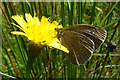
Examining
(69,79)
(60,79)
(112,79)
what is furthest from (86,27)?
(112,79)

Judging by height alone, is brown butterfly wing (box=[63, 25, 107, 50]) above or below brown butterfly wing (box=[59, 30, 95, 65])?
above

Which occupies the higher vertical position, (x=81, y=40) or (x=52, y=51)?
(x=81, y=40)

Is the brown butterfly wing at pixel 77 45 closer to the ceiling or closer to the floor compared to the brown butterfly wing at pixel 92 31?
closer to the floor

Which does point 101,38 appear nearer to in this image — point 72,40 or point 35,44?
point 72,40

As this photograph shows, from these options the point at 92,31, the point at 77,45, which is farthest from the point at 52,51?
the point at 92,31

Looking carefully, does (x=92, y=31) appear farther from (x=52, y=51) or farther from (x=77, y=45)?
(x=52, y=51)
